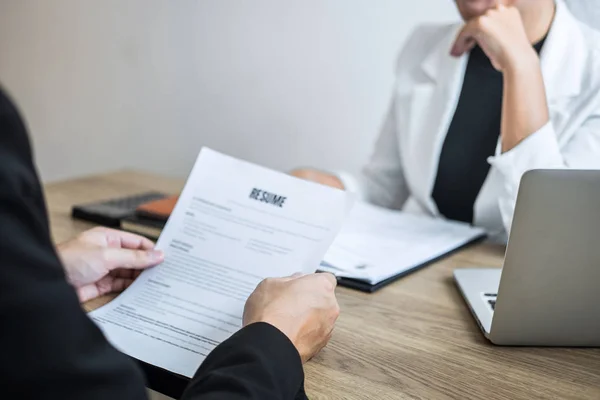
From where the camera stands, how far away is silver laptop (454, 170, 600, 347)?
67 centimetres

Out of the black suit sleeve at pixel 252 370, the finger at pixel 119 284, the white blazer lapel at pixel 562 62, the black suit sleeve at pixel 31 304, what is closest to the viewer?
the black suit sleeve at pixel 31 304

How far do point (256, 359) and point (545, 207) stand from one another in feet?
1.18

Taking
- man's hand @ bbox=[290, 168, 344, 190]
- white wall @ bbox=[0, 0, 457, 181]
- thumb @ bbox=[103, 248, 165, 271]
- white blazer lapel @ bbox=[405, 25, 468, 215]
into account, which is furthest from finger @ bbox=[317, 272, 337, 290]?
white wall @ bbox=[0, 0, 457, 181]

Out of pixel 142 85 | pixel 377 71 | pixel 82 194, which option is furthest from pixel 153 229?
pixel 142 85

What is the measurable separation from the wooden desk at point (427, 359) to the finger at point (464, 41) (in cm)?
59

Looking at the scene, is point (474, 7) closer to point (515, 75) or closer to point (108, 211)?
point (515, 75)

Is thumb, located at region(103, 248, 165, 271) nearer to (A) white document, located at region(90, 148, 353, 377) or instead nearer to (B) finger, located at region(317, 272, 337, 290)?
(A) white document, located at region(90, 148, 353, 377)

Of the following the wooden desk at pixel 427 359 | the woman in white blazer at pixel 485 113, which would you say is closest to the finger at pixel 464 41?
the woman in white blazer at pixel 485 113

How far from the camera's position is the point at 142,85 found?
2.19m

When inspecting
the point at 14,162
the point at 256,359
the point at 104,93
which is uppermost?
the point at 14,162

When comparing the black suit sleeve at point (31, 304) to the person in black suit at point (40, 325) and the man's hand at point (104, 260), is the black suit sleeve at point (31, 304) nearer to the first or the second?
the person in black suit at point (40, 325)

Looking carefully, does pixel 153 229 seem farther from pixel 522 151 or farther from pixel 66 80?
pixel 66 80

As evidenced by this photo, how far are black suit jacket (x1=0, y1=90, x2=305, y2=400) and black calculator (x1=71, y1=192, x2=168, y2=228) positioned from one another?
734 millimetres

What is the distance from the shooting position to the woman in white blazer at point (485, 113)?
3.64 ft
